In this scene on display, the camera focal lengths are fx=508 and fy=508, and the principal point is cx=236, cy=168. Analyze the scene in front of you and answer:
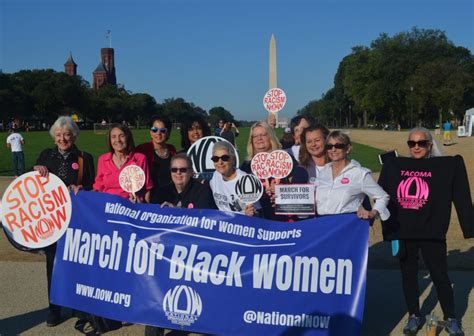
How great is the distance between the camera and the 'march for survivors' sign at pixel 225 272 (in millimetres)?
4184

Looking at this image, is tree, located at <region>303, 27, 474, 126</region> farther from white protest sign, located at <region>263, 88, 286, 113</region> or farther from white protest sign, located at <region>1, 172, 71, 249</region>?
white protest sign, located at <region>1, 172, 71, 249</region>

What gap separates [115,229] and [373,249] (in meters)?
4.43

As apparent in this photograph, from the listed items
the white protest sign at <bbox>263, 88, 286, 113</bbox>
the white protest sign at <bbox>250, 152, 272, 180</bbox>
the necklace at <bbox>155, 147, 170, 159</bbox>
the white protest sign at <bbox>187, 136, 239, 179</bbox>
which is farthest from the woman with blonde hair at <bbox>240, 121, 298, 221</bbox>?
the white protest sign at <bbox>263, 88, 286, 113</bbox>

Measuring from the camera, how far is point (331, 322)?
414 cm

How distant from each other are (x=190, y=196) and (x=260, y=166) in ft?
2.65

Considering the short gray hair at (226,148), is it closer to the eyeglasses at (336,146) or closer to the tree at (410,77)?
the eyeglasses at (336,146)

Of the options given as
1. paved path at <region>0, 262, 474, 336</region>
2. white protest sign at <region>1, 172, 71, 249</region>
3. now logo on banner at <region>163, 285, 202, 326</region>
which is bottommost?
paved path at <region>0, 262, 474, 336</region>

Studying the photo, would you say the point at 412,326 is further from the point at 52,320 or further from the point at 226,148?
the point at 52,320

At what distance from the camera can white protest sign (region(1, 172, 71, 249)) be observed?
4773 mm

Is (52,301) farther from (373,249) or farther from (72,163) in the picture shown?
(373,249)

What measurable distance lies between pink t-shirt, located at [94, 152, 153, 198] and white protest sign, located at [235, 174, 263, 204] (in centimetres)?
101

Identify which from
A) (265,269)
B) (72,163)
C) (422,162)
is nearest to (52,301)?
(72,163)

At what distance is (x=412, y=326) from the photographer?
15.1 ft

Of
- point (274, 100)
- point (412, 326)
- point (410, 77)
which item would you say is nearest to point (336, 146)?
point (412, 326)
